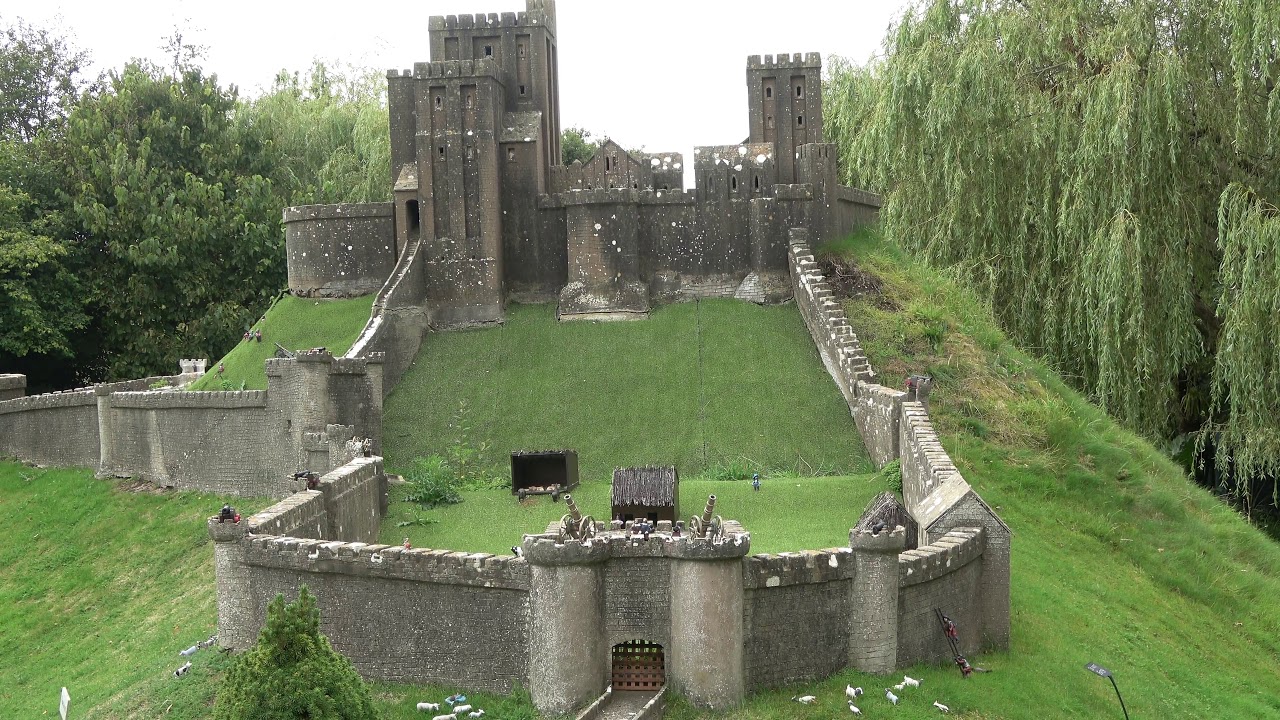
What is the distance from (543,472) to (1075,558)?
11107 mm

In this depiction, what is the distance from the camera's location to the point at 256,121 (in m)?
56.3

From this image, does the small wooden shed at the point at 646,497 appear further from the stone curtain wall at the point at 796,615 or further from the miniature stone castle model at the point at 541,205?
the miniature stone castle model at the point at 541,205

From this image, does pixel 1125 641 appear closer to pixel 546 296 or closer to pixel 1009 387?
pixel 1009 387

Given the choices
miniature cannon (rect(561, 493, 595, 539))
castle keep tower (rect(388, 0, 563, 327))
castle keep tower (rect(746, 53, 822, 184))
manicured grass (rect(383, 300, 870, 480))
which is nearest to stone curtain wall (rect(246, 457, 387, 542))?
manicured grass (rect(383, 300, 870, 480))

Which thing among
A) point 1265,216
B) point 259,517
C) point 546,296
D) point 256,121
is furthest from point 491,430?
point 256,121

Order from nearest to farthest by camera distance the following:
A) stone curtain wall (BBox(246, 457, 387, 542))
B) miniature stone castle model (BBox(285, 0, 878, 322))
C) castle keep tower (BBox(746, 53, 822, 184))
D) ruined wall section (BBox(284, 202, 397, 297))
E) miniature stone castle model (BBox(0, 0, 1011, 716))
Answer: miniature stone castle model (BBox(0, 0, 1011, 716))
stone curtain wall (BBox(246, 457, 387, 542))
miniature stone castle model (BBox(285, 0, 878, 322))
ruined wall section (BBox(284, 202, 397, 297))
castle keep tower (BBox(746, 53, 822, 184))

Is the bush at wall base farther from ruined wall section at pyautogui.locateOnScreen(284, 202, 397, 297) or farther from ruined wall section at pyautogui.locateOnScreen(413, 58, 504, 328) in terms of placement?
ruined wall section at pyautogui.locateOnScreen(284, 202, 397, 297)

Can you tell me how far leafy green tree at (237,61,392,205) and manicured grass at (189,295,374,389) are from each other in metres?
12.9

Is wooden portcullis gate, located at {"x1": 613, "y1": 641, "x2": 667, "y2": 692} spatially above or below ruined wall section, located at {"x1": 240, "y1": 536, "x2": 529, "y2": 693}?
below

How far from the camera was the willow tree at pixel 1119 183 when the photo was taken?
30672mm

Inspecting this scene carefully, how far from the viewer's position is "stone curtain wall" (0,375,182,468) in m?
38.1

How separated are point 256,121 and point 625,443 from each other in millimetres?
30976

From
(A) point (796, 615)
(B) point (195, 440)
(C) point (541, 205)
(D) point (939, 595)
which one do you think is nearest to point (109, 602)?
(B) point (195, 440)

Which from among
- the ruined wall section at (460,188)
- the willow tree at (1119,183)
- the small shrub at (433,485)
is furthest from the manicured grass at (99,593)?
the willow tree at (1119,183)
